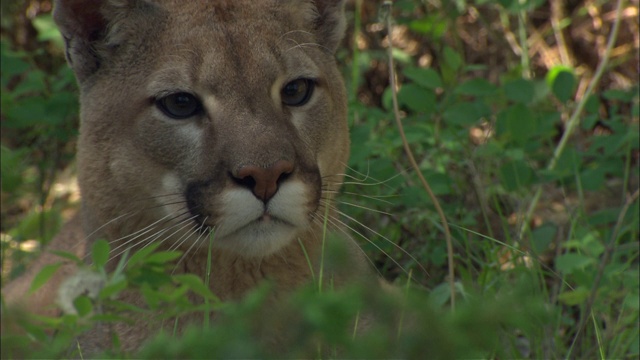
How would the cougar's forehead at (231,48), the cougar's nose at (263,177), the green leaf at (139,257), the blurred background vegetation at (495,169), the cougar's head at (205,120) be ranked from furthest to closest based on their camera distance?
the blurred background vegetation at (495,169)
the cougar's forehead at (231,48)
the cougar's head at (205,120)
the cougar's nose at (263,177)
the green leaf at (139,257)

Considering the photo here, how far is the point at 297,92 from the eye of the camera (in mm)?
3576

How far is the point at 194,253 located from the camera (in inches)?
133

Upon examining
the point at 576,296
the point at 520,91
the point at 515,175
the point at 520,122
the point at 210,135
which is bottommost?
the point at 576,296

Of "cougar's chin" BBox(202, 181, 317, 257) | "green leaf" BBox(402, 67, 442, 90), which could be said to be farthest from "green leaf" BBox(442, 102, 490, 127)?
"cougar's chin" BBox(202, 181, 317, 257)

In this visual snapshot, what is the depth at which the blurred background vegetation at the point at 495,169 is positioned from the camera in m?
3.79

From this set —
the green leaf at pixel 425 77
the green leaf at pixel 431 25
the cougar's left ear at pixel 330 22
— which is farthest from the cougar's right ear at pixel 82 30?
the green leaf at pixel 431 25

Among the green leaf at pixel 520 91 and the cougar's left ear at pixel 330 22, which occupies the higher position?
the cougar's left ear at pixel 330 22

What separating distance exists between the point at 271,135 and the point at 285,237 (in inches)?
14.1

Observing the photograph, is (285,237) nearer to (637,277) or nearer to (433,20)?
(637,277)

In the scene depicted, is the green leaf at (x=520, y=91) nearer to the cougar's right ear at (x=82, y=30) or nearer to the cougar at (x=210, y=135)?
the cougar at (x=210, y=135)

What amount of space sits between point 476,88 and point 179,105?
1623mm

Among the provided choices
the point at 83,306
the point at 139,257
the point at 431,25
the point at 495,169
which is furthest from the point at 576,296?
the point at 431,25

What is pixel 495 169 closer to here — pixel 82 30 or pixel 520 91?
pixel 520 91

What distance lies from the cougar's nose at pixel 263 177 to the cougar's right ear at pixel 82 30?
1056mm
